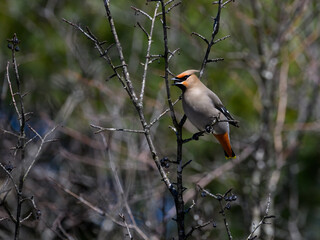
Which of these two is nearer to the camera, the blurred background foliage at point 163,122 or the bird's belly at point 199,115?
the bird's belly at point 199,115

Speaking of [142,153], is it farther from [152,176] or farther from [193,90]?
[193,90]

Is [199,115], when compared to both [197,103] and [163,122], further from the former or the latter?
[163,122]

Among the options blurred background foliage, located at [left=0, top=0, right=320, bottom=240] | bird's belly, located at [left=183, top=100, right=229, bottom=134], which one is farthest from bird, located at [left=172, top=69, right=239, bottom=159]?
blurred background foliage, located at [left=0, top=0, right=320, bottom=240]

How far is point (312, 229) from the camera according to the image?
9.90m

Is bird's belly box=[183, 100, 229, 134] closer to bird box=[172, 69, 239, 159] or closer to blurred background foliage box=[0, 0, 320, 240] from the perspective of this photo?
bird box=[172, 69, 239, 159]

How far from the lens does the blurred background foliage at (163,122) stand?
609 centimetres

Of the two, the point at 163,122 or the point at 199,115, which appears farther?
the point at 163,122

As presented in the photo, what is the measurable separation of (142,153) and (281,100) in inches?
99.4

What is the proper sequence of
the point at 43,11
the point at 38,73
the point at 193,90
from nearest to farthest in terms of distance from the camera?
1. the point at 193,90
2. the point at 43,11
3. the point at 38,73

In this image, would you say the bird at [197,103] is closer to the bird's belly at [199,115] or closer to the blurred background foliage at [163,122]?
the bird's belly at [199,115]

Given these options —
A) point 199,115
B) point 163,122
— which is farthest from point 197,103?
point 163,122

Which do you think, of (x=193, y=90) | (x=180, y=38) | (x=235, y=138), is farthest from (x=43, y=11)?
(x=193, y=90)

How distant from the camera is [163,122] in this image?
9.33 meters

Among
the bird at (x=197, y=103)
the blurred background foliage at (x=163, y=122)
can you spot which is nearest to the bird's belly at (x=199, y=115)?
the bird at (x=197, y=103)
